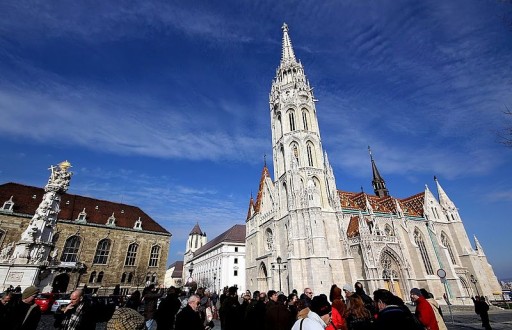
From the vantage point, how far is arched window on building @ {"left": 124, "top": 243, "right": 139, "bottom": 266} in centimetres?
3225

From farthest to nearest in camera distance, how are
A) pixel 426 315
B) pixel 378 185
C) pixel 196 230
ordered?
pixel 196 230, pixel 378 185, pixel 426 315

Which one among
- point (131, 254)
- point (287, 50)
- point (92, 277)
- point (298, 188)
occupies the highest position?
point (287, 50)

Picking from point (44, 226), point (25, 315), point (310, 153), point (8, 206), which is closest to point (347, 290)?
point (25, 315)

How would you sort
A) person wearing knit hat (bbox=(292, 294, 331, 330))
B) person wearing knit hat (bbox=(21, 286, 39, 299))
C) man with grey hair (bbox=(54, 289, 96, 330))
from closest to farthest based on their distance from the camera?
person wearing knit hat (bbox=(292, 294, 331, 330)), man with grey hair (bbox=(54, 289, 96, 330)), person wearing knit hat (bbox=(21, 286, 39, 299))

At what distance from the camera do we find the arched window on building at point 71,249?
92.9 feet

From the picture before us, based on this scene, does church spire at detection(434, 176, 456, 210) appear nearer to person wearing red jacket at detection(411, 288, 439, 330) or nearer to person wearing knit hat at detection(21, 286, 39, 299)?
person wearing red jacket at detection(411, 288, 439, 330)

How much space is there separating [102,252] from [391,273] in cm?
3511

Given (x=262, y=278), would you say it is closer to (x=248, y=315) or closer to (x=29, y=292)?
(x=248, y=315)

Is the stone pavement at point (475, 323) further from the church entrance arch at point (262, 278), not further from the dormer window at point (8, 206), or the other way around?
the dormer window at point (8, 206)

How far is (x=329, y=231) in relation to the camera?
2616 centimetres

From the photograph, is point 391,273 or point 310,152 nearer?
point 391,273

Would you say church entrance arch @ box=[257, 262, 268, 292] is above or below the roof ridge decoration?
below

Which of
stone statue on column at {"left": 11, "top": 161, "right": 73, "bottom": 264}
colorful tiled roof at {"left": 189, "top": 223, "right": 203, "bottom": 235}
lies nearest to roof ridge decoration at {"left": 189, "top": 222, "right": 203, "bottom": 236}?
colorful tiled roof at {"left": 189, "top": 223, "right": 203, "bottom": 235}

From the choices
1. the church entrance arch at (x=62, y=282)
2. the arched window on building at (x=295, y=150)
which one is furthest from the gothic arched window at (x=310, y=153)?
the church entrance arch at (x=62, y=282)
